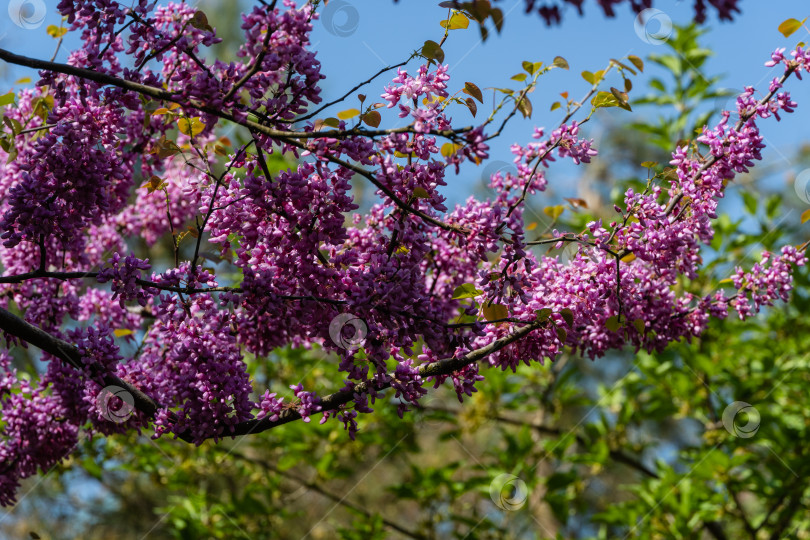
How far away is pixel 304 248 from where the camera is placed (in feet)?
7.64

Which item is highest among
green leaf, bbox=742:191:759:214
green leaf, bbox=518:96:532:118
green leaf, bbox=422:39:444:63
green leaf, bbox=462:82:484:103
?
green leaf, bbox=422:39:444:63

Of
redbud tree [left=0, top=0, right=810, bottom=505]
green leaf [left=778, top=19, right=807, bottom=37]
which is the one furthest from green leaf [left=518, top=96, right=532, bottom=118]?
green leaf [left=778, top=19, right=807, bottom=37]

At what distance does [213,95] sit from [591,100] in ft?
4.30

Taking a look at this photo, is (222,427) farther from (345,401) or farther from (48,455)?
(48,455)

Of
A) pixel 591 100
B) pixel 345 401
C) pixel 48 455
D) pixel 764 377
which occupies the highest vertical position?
pixel 48 455

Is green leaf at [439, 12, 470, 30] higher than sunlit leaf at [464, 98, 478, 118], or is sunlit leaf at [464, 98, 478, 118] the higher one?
green leaf at [439, 12, 470, 30]

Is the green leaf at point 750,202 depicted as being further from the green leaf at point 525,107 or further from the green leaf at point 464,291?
the green leaf at point 464,291

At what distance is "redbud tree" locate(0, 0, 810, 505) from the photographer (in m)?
2.14

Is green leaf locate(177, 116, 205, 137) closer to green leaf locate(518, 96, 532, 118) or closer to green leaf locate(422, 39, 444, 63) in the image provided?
green leaf locate(422, 39, 444, 63)

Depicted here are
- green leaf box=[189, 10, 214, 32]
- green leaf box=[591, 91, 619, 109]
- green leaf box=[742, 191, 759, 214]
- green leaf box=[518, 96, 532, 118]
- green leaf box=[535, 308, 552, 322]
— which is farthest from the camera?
green leaf box=[742, 191, 759, 214]

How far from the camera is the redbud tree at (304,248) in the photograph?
2.14 meters

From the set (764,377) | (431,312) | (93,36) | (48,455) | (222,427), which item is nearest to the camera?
(431,312)

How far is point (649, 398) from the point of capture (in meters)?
4.66

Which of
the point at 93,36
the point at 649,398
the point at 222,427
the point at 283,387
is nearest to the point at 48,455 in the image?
the point at 222,427
